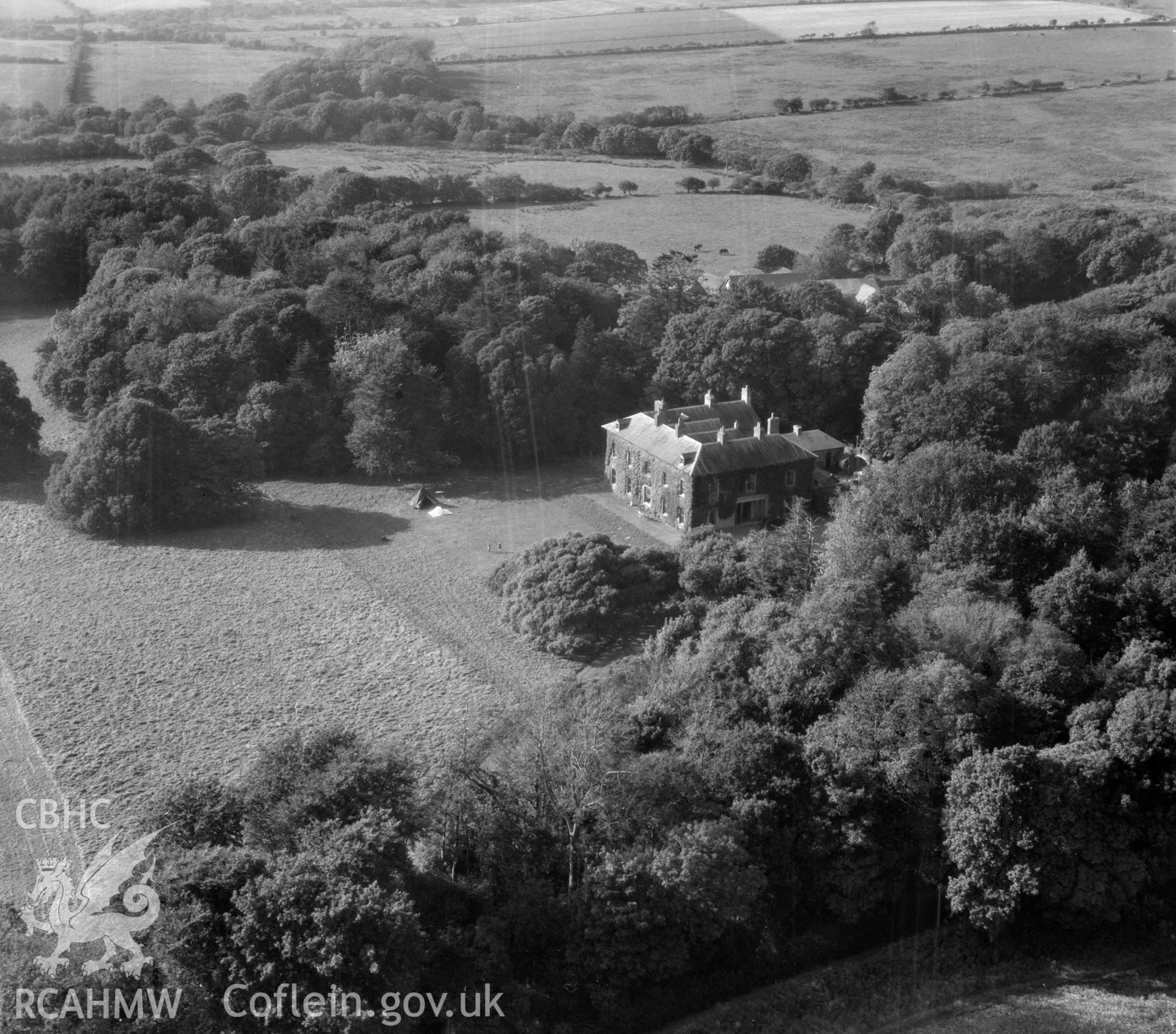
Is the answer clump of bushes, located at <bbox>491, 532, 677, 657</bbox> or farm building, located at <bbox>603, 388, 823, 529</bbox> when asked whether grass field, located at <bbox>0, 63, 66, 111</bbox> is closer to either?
farm building, located at <bbox>603, 388, 823, 529</bbox>

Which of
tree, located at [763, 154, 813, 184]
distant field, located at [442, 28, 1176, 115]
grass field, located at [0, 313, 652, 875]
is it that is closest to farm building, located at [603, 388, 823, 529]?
grass field, located at [0, 313, 652, 875]

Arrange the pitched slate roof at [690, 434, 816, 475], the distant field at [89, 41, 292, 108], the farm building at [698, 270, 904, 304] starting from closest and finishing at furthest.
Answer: the pitched slate roof at [690, 434, 816, 475] → the farm building at [698, 270, 904, 304] → the distant field at [89, 41, 292, 108]

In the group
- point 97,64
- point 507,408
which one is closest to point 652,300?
point 507,408

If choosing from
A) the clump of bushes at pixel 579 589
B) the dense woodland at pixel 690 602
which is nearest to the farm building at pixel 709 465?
the dense woodland at pixel 690 602

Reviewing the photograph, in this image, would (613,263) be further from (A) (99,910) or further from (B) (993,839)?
(A) (99,910)

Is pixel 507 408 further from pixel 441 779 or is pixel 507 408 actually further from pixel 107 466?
pixel 441 779

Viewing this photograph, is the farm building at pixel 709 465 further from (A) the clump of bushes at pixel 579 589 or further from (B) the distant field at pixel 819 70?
(B) the distant field at pixel 819 70

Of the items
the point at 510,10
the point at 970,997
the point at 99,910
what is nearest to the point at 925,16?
the point at 510,10
